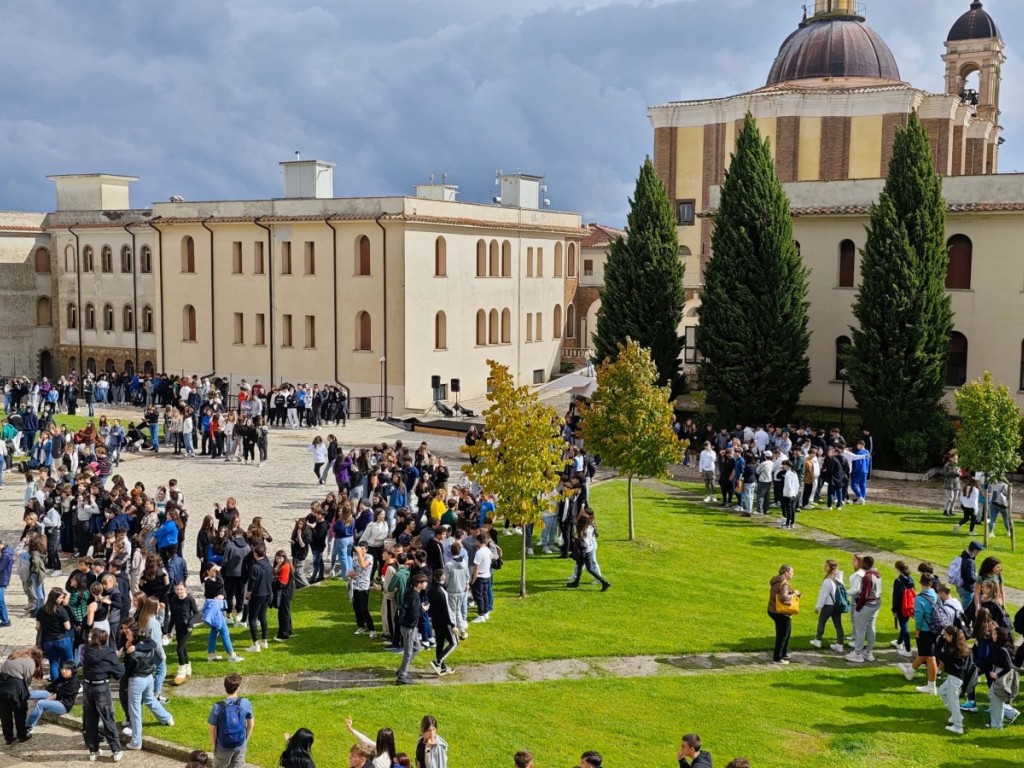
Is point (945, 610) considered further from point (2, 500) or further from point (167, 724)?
point (2, 500)

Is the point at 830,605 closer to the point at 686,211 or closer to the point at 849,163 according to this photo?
the point at 849,163

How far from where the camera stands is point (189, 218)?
4984 cm

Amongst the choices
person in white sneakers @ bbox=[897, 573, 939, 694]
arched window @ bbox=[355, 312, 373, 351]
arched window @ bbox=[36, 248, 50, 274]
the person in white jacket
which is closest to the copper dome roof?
arched window @ bbox=[355, 312, 373, 351]

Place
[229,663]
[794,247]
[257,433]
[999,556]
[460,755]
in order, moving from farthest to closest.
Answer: [794,247] → [257,433] → [999,556] → [229,663] → [460,755]

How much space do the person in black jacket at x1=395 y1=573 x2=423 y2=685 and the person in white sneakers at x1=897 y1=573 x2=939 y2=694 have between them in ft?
21.7

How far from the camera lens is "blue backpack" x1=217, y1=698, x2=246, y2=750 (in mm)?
11617

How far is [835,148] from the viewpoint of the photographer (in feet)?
174

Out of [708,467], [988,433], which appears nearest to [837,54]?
[708,467]

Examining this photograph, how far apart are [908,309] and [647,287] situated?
977cm

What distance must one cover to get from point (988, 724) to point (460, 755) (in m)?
6.52

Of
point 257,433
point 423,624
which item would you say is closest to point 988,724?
point 423,624

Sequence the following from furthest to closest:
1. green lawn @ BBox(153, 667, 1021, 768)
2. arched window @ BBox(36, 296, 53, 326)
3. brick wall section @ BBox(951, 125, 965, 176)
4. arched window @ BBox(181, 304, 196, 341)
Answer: arched window @ BBox(36, 296, 53, 326) → brick wall section @ BBox(951, 125, 965, 176) → arched window @ BBox(181, 304, 196, 341) → green lawn @ BBox(153, 667, 1021, 768)

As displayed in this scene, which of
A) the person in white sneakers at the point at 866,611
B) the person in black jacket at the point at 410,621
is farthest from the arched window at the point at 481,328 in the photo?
the person in black jacket at the point at 410,621

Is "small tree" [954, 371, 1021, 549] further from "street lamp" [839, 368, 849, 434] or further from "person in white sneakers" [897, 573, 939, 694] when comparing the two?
"street lamp" [839, 368, 849, 434]
